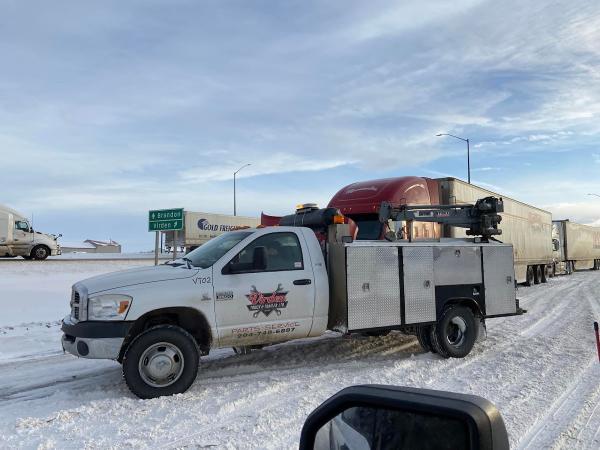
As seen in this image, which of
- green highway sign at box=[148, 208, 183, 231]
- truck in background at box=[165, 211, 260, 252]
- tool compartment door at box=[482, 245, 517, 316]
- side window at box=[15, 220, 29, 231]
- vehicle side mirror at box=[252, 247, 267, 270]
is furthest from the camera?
truck in background at box=[165, 211, 260, 252]

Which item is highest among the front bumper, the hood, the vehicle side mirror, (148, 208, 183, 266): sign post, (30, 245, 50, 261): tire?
(148, 208, 183, 266): sign post

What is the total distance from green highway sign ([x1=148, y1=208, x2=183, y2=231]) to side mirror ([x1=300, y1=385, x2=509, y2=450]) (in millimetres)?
17595

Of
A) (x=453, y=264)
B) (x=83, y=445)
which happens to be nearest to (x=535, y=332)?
(x=453, y=264)

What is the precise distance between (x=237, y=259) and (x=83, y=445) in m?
2.82

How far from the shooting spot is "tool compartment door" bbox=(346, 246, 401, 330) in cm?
732

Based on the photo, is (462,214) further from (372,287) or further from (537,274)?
(537,274)

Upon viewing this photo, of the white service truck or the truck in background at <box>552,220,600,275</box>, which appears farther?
the truck in background at <box>552,220,600,275</box>

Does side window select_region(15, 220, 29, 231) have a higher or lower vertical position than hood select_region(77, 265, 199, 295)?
higher

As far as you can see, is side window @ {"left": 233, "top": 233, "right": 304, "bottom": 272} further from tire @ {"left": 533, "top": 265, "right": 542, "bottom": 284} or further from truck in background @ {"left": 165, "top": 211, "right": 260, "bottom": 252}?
truck in background @ {"left": 165, "top": 211, "right": 260, "bottom": 252}

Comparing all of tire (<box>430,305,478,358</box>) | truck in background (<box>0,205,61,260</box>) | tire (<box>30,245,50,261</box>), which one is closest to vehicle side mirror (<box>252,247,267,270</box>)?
tire (<box>430,305,478,358</box>)

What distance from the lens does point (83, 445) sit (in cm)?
457

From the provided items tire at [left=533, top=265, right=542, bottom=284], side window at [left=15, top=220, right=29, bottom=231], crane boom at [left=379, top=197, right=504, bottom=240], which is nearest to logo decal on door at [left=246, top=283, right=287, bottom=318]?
crane boom at [left=379, top=197, right=504, bottom=240]

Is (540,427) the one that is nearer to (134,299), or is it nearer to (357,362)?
(357,362)

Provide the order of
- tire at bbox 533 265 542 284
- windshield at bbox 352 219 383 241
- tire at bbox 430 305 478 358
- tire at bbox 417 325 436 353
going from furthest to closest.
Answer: tire at bbox 533 265 542 284 → windshield at bbox 352 219 383 241 → tire at bbox 417 325 436 353 → tire at bbox 430 305 478 358
